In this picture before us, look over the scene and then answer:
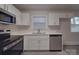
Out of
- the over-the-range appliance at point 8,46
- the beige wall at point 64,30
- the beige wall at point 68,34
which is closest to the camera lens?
the over-the-range appliance at point 8,46

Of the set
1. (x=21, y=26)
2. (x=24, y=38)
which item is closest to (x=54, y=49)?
(x=24, y=38)

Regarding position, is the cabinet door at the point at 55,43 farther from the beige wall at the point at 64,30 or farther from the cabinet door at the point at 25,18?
the cabinet door at the point at 25,18

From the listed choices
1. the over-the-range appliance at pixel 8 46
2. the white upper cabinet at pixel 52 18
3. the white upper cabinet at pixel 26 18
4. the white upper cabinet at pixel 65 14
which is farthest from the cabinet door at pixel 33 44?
the over-the-range appliance at pixel 8 46

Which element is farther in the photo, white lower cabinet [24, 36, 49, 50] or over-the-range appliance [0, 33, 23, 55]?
white lower cabinet [24, 36, 49, 50]

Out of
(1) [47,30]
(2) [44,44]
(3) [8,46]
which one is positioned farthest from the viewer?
(2) [44,44]

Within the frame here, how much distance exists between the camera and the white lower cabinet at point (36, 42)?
239cm

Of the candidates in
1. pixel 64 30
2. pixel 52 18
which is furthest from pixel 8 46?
pixel 64 30

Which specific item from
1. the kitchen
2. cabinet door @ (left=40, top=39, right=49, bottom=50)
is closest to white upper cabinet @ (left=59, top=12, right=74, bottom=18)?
the kitchen

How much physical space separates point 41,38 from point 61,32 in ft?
1.48

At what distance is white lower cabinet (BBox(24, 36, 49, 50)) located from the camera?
7.86ft

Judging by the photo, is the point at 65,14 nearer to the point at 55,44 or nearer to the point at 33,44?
the point at 55,44

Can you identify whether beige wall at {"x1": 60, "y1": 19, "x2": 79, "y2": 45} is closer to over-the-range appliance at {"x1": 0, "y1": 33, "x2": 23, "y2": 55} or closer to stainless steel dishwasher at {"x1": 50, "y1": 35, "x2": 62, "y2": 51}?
stainless steel dishwasher at {"x1": 50, "y1": 35, "x2": 62, "y2": 51}

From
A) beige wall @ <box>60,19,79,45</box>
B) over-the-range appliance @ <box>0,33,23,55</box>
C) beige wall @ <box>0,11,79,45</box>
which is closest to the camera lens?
over-the-range appliance @ <box>0,33,23,55</box>

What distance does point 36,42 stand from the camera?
2430 mm
